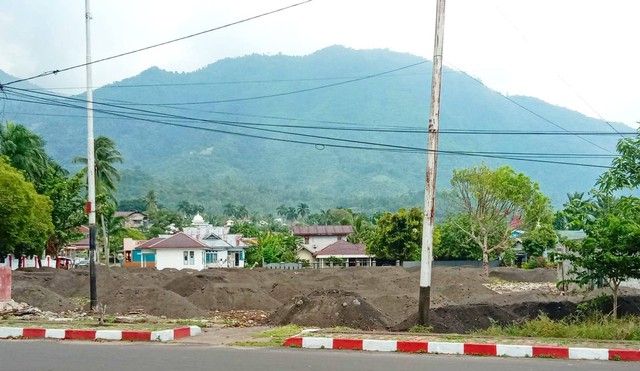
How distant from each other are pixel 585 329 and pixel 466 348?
3458 mm

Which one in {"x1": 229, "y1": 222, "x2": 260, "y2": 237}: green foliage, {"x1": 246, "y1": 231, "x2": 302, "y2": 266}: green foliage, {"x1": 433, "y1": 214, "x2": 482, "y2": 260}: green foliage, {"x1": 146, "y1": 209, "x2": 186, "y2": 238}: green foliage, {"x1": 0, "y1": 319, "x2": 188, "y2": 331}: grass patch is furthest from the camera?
{"x1": 146, "y1": 209, "x2": 186, "y2": 238}: green foliage

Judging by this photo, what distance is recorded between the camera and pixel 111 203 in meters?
73.4

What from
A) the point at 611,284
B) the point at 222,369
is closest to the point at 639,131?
the point at 611,284

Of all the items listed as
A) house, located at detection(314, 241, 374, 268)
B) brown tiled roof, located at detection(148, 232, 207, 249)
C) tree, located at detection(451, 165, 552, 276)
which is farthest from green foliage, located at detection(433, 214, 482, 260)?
brown tiled roof, located at detection(148, 232, 207, 249)

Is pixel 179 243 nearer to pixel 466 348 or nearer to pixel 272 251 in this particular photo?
pixel 272 251

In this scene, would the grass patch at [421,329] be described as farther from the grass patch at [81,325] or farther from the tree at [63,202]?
the tree at [63,202]

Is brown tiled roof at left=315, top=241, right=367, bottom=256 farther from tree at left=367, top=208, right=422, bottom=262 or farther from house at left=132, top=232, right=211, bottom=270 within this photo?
house at left=132, top=232, right=211, bottom=270

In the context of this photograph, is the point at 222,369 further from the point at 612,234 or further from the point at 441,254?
the point at 441,254

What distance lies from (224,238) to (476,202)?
37.7 metres

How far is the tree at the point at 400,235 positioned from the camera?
211 feet

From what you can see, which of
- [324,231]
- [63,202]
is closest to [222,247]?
[324,231]

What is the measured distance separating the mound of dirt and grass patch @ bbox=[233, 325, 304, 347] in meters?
1.48

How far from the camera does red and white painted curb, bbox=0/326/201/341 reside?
14.5 metres

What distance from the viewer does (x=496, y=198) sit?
181 ft
